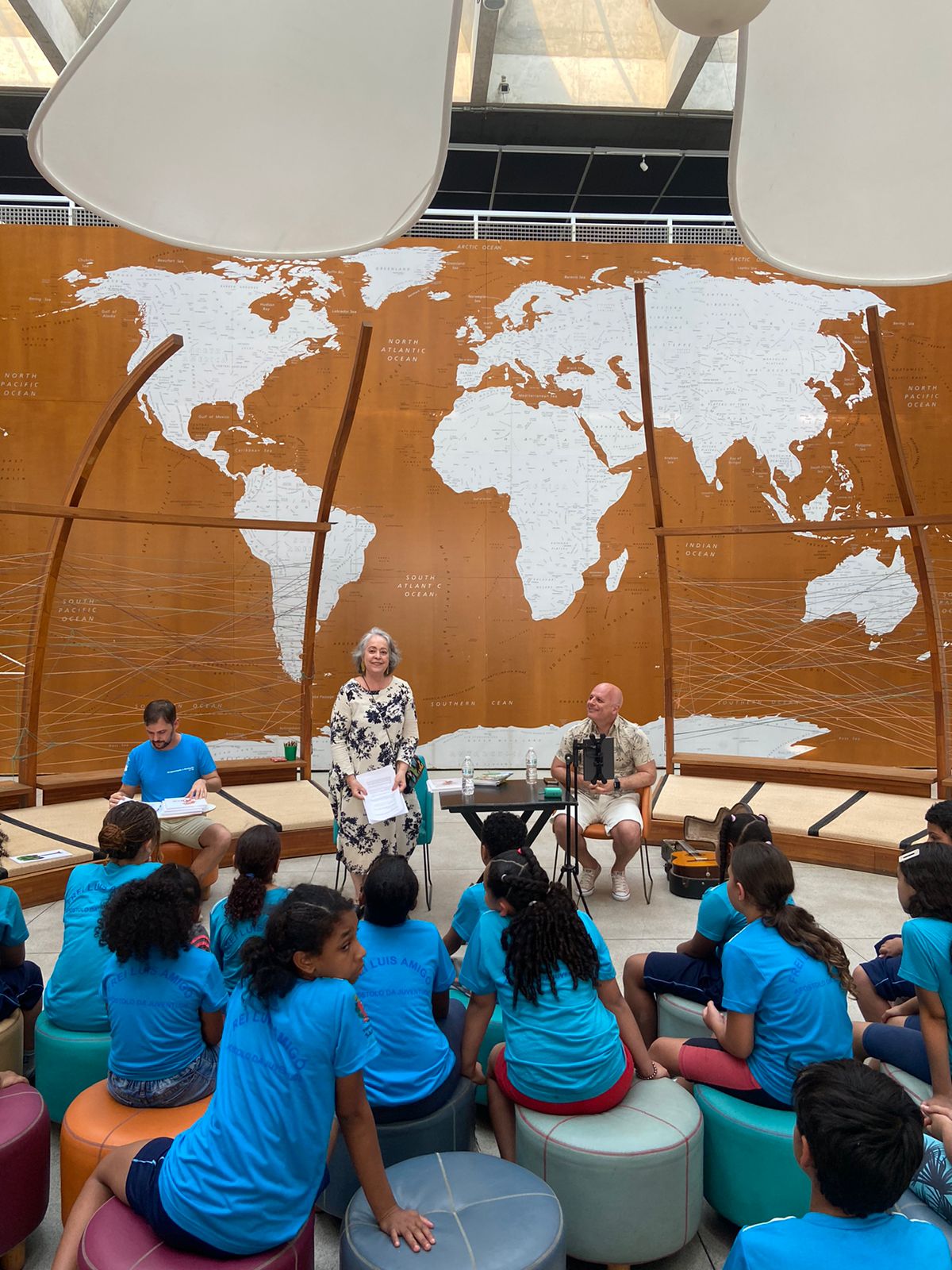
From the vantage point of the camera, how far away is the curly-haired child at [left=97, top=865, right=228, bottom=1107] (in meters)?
2.08

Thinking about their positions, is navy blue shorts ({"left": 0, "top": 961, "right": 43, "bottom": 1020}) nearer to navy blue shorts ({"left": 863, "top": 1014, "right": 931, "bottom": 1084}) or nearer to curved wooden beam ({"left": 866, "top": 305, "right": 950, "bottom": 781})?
navy blue shorts ({"left": 863, "top": 1014, "right": 931, "bottom": 1084})

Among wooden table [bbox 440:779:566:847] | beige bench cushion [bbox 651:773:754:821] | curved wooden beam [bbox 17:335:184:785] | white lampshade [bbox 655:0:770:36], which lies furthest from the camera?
beige bench cushion [bbox 651:773:754:821]

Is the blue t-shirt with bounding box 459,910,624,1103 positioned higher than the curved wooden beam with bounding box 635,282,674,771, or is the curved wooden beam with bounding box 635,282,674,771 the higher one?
the curved wooden beam with bounding box 635,282,674,771

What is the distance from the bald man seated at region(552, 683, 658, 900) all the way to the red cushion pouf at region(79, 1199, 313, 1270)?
10.3 ft

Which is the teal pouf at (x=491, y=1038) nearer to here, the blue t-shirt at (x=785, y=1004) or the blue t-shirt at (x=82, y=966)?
the blue t-shirt at (x=785, y=1004)

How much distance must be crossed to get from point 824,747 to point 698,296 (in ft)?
13.3

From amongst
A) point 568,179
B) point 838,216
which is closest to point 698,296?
point 568,179

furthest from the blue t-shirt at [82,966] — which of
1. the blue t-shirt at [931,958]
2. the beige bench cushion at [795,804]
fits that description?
the beige bench cushion at [795,804]

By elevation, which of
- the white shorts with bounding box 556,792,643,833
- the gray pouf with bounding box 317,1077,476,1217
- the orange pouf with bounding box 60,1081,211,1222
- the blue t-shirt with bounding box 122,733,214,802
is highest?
the blue t-shirt with bounding box 122,733,214,802

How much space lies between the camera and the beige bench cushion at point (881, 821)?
4949mm

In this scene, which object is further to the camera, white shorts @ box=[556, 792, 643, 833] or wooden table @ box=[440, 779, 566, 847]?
white shorts @ box=[556, 792, 643, 833]

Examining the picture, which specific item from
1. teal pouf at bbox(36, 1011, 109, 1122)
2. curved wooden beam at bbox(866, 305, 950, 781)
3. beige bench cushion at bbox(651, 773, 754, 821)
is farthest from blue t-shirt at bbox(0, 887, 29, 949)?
curved wooden beam at bbox(866, 305, 950, 781)

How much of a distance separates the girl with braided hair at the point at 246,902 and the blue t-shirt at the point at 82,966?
0.94 ft

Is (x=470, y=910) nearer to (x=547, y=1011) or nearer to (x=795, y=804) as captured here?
(x=547, y=1011)
